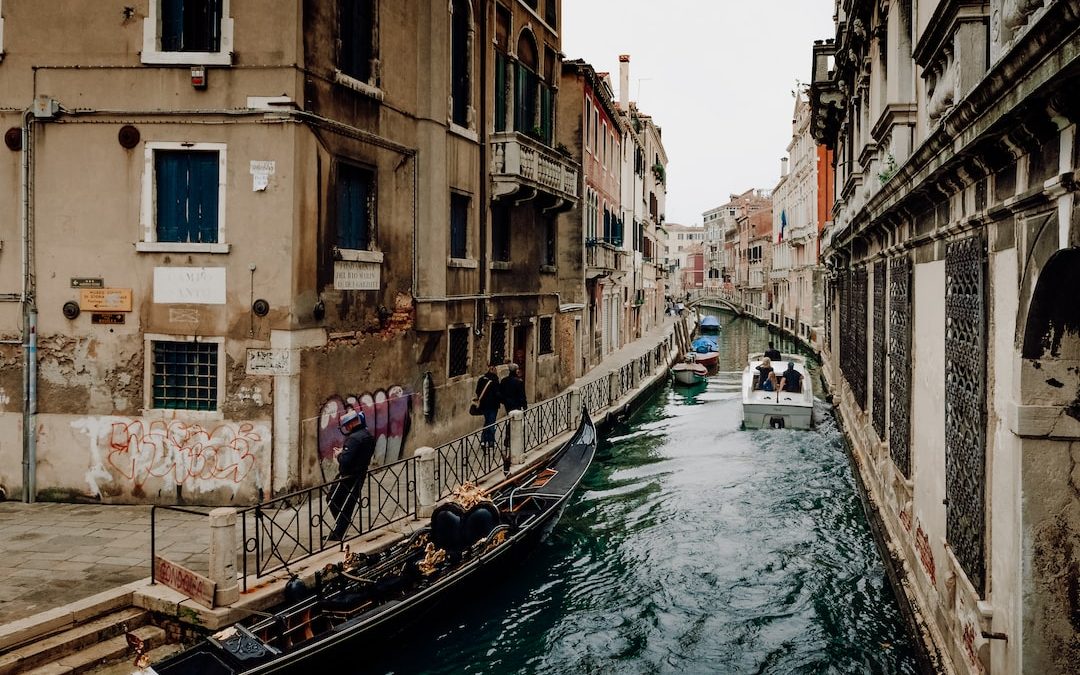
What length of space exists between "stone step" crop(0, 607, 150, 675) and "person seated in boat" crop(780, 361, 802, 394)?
14.2 metres

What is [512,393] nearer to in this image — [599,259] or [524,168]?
[524,168]

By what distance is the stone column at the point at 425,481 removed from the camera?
891 centimetres

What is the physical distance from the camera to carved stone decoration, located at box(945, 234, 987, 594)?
4.96 meters

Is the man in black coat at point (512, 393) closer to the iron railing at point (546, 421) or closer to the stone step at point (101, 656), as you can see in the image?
the iron railing at point (546, 421)

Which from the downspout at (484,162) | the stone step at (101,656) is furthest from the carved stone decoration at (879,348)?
the stone step at (101,656)

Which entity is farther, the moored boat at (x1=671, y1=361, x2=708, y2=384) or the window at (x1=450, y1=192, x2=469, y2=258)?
the moored boat at (x1=671, y1=361, x2=708, y2=384)

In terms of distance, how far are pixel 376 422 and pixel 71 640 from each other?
5.10 metres

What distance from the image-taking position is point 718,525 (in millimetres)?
10977

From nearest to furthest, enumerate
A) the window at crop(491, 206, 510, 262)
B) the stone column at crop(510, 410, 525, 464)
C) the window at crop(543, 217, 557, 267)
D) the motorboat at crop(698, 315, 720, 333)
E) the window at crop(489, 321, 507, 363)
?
1. the stone column at crop(510, 410, 525, 464)
2. the window at crop(491, 206, 510, 262)
3. the window at crop(489, 321, 507, 363)
4. the window at crop(543, 217, 557, 267)
5. the motorboat at crop(698, 315, 720, 333)

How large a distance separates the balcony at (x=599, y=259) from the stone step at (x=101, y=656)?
1585 centimetres

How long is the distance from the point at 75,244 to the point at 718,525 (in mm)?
8435

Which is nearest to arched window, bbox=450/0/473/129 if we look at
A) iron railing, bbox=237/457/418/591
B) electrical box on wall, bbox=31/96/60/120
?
electrical box on wall, bbox=31/96/60/120

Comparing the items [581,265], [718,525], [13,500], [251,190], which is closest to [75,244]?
[251,190]

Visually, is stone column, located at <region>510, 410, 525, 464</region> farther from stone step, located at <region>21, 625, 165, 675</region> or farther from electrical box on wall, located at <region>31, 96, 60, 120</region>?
electrical box on wall, located at <region>31, 96, 60, 120</region>
